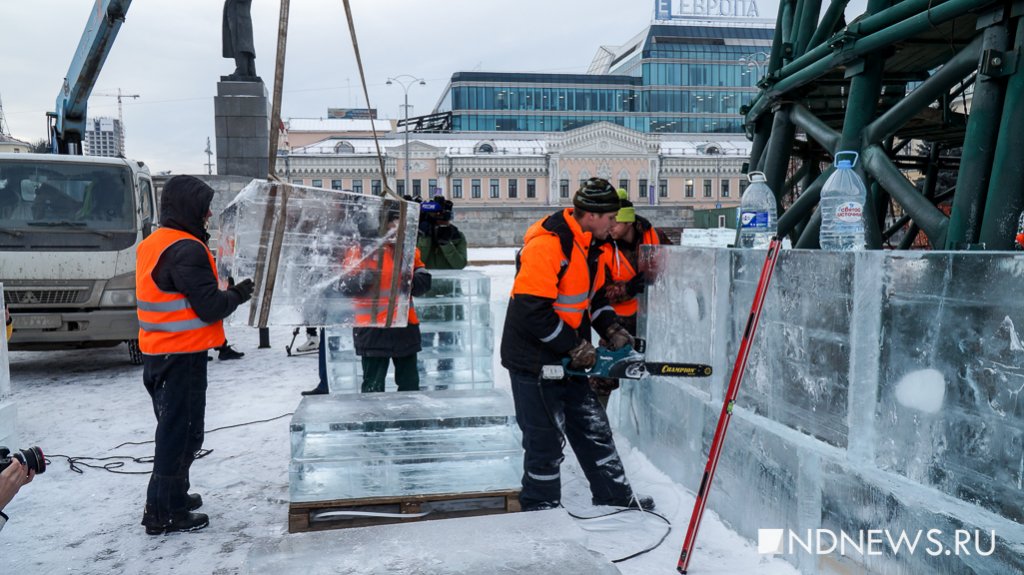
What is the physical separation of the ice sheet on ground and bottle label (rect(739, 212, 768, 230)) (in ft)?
10.3

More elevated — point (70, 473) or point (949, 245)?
point (949, 245)

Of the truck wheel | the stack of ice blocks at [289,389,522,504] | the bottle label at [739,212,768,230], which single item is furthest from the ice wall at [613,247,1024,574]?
the truck wheel

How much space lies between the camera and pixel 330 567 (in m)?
1.93

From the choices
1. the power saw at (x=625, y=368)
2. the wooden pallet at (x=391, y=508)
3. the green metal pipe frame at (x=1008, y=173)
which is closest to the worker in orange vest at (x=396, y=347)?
the power saw at (x=625, y=368)

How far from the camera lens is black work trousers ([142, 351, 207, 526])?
410 centimetres

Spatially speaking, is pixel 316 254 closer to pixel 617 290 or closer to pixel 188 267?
pixel 188 267

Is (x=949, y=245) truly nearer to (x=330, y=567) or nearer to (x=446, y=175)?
(x=330, y=567)

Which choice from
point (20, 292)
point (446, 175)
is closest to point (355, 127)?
point (446, 175)

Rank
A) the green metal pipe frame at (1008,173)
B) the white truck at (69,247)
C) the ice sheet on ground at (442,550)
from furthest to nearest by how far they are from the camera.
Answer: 1. the white truck at (69,247)
2. the green metal pipe frame at (1008,173)
3. the ice sheet on ground at (442,550)

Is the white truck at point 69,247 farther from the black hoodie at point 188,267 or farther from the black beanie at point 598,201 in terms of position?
the black beanie at point 598,201

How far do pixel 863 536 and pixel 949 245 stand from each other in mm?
2442

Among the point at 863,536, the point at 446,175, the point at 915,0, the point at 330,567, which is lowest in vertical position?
the point at 863,536

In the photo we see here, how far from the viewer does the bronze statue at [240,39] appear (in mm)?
12943

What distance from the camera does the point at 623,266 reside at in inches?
202
